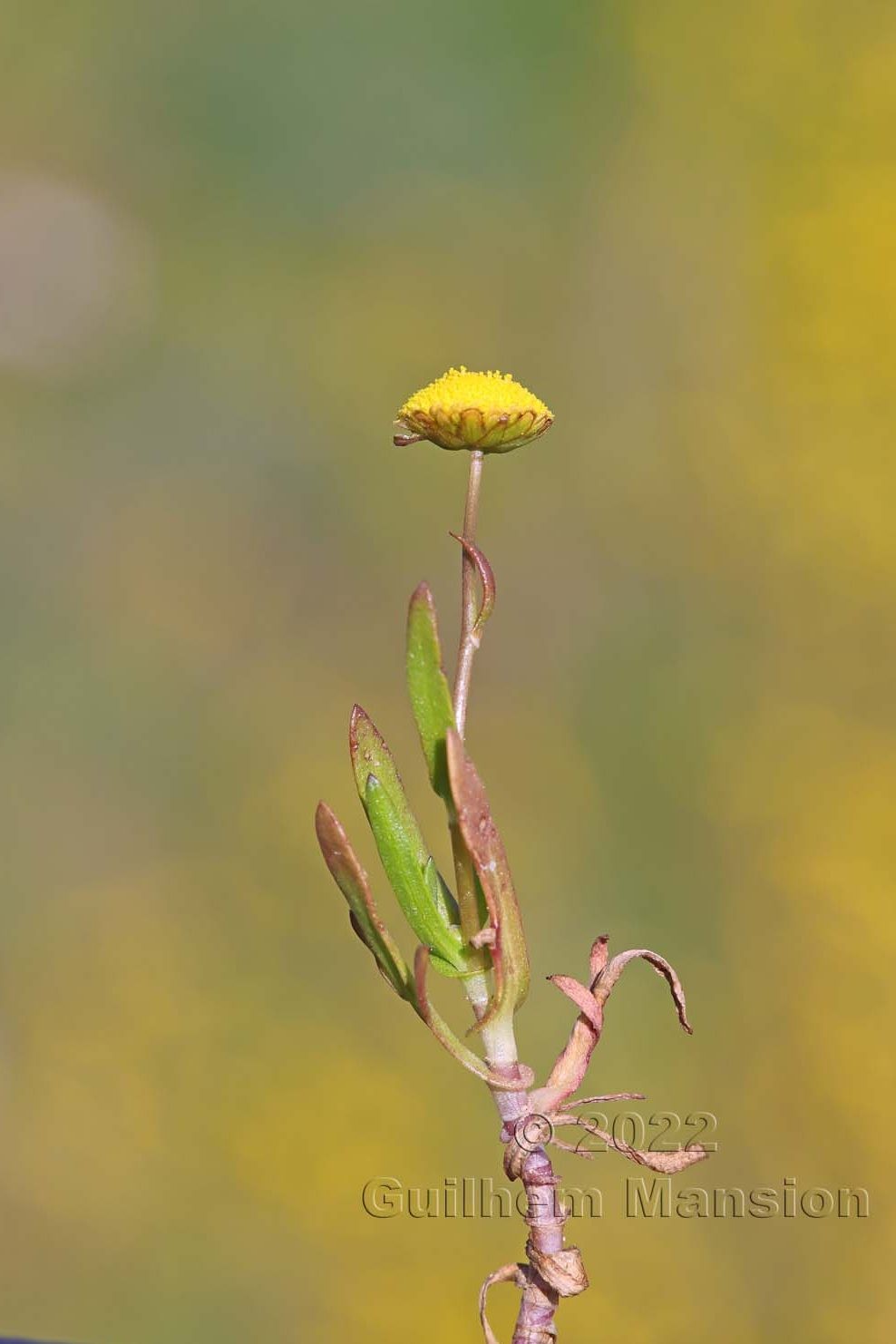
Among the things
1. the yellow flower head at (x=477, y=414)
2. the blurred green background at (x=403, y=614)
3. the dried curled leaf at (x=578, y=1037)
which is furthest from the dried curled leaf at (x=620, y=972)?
the blurred green background at (x=403, y=614)

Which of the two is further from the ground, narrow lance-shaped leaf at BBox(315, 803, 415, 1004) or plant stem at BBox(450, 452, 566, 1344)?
narrow lance-shaped leaf at BBox(315, 803, 415, 1004)

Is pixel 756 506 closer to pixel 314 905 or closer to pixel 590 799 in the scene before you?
pixel 590 799

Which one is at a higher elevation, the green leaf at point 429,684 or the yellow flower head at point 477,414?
the yellow flower head at point 477,414

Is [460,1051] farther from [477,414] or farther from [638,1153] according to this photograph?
[477,414]

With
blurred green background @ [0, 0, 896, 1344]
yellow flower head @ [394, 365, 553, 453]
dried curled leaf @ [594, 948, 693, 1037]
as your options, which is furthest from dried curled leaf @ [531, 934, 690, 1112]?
blurred green background @ [0, 0, 896, 1344]

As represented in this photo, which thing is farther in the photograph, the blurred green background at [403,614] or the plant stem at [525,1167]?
the blurred green background at [403,614]

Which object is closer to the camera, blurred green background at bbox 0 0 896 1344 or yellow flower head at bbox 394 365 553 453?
yellow flower head at bbox 394 365 553 453

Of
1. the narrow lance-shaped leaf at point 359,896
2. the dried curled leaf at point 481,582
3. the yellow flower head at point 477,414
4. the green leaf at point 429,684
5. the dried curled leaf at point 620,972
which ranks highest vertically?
the yellow flower head at point 477,414

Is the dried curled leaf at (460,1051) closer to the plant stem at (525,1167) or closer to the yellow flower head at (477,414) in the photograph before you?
the plant stem at (525,1167)

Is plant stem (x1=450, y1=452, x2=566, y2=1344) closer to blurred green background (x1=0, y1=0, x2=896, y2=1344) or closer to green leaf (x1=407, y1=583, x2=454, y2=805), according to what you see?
green leaf (x1=407, y1=583, x2=454, y2=805)
